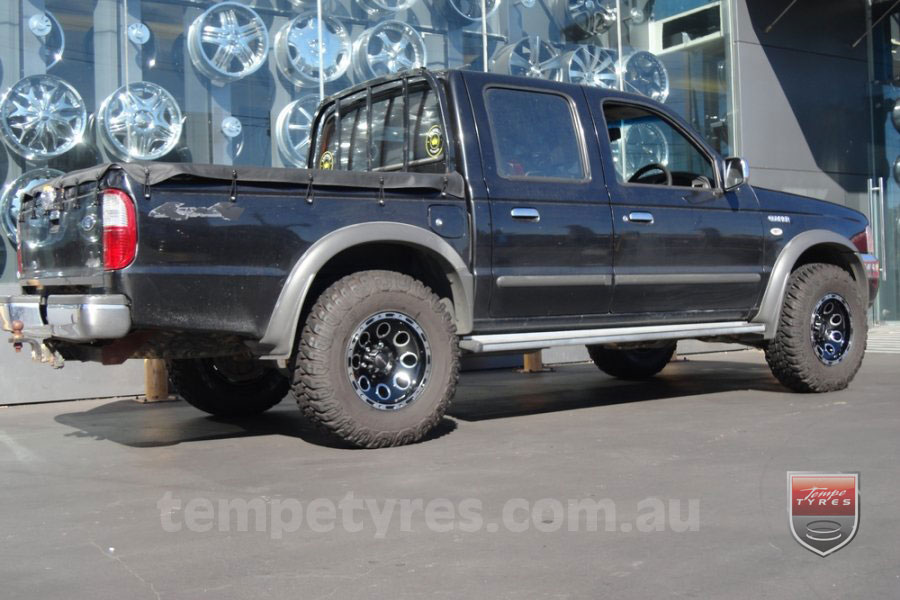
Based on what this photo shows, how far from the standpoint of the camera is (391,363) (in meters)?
5.64

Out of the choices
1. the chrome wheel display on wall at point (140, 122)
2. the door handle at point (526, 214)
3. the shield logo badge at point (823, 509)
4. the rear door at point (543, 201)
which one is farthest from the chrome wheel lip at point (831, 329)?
the chrome wheel display on wall at point (140, 122)

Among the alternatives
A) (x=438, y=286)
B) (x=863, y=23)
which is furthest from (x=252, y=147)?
(x=863, y=23)

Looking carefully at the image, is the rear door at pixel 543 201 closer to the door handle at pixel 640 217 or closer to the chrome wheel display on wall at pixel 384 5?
the door handle at pixel 640 217

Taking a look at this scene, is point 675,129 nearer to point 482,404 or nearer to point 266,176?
point 482,404

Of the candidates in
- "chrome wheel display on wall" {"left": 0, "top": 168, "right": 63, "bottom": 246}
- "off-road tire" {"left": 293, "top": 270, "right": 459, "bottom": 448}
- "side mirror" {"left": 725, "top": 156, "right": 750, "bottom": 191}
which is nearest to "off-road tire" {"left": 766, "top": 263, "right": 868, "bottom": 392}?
"side mirror" {"left": 725, "top": 156, "right": 750, "bottom": 191}

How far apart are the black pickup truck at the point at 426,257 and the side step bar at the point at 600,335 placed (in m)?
0.02

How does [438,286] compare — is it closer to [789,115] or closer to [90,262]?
[90,262]

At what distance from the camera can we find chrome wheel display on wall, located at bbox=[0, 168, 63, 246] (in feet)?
29.0

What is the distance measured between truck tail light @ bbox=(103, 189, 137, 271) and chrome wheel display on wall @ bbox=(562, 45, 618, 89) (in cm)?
849

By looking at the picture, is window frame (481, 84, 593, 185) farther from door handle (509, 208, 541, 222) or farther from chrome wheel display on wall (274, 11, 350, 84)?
chrome wheel display on wall (274, 11, 350, 84)

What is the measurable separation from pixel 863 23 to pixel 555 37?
17.6ft

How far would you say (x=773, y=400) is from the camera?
7.28 meters

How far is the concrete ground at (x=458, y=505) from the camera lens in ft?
10.5

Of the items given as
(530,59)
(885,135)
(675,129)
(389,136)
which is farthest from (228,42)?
(885,135)
